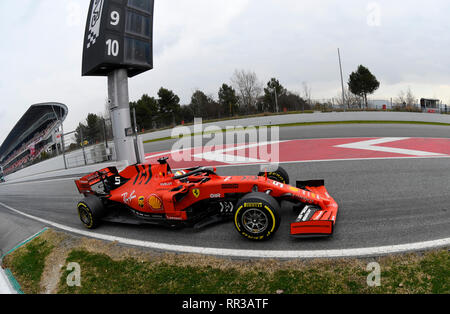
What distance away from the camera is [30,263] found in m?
4.34

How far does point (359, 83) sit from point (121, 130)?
154 ft

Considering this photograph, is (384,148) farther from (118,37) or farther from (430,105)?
(430,105)

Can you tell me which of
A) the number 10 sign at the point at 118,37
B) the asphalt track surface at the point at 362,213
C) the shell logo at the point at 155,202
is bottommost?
the asphalt track surface at the point at 362,213

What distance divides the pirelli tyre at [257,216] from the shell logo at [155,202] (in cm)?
140

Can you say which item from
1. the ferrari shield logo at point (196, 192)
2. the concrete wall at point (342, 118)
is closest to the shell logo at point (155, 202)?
the ferrari shield logo at point (196, 192)

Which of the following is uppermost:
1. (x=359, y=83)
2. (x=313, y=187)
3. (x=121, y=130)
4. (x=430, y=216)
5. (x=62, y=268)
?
(x=359, y=83)

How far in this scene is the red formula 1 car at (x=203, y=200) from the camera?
3.74 m

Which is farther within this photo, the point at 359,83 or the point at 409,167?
the point at 359,83

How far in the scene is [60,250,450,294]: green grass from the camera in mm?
2658

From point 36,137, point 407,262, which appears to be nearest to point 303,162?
point 407,262

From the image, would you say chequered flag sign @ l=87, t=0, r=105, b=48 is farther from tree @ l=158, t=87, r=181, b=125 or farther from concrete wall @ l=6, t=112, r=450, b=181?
tree @ l=158, t=87, r=181, b=125

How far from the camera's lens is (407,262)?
2.96m

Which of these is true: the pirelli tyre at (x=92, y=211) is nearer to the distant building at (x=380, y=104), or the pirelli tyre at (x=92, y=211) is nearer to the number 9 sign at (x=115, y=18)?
the number 9 sign at (x=115, y=18)
